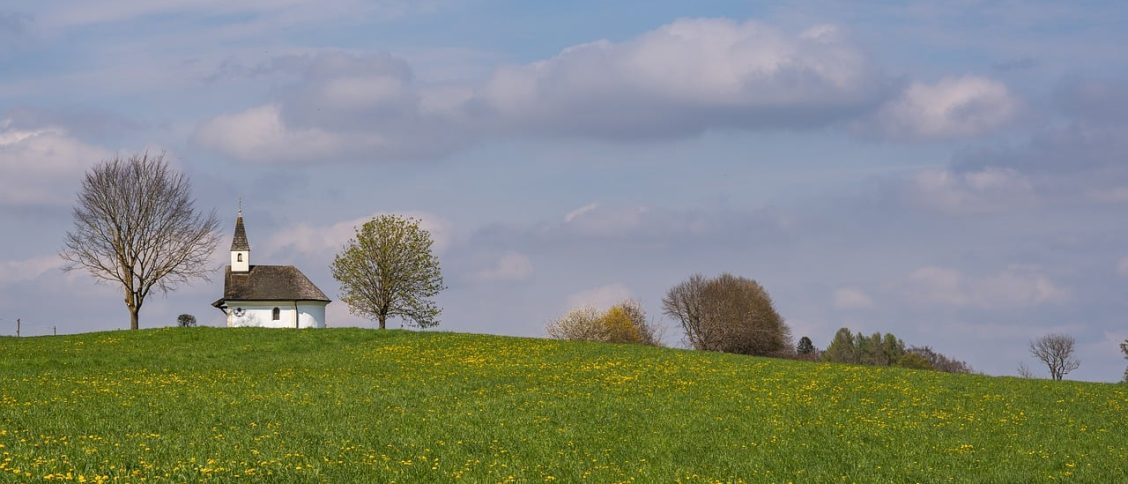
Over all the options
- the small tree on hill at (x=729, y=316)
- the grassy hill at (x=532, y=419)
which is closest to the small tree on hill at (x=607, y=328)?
the small tree on hill at (x=729, y=316)

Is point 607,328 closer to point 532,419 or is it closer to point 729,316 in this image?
point 729,316

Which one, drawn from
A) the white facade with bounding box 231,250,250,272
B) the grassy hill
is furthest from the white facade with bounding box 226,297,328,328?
the grassy hill

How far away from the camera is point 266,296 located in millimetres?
88312

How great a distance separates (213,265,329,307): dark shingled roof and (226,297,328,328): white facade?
0.50m

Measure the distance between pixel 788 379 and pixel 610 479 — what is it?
2343 cm

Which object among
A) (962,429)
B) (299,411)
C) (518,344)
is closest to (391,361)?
(518,344)

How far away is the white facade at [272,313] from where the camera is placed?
88.1 meters

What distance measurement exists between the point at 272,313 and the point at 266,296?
1441 mm

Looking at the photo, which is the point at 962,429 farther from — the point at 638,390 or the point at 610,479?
the point at 610,479

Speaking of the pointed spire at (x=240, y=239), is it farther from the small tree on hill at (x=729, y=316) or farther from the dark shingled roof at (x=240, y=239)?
the small tree on hill at (x=729, y=316)

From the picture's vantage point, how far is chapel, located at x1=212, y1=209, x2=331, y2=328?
289ft

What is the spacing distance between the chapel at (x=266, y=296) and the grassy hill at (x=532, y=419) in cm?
3765

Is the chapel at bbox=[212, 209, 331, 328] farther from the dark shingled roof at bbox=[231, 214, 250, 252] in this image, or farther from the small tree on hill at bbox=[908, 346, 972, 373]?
the small tree on hill at bbox=[908, 346, 972, 373]

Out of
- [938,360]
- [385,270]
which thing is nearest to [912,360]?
[938,360]
